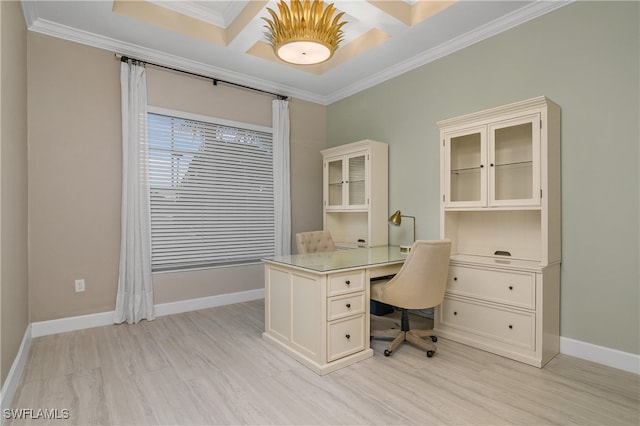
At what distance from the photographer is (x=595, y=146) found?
256 cm

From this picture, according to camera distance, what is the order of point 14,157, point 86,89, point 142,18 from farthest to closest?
point 86,89 < point 142,18 < point 14,157

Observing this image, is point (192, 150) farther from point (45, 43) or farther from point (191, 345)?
point (191, 345)

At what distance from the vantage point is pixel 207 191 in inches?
161

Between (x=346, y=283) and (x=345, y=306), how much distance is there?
170 mm

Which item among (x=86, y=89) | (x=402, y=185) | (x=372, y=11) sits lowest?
(x=402, y=185)

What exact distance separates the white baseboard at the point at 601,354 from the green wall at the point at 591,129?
40 mm

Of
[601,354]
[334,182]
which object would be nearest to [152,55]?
[334,182]

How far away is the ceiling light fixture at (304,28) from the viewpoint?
2350 millimetres

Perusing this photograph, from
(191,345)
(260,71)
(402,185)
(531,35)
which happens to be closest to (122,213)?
(191,345)

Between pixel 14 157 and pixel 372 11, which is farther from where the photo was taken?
pixel 372 11

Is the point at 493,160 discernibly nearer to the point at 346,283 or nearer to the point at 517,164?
the point at 517,164

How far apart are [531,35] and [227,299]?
4.13m

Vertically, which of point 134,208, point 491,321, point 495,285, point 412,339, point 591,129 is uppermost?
point 591,129

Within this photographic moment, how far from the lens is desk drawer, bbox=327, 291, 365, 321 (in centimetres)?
246
